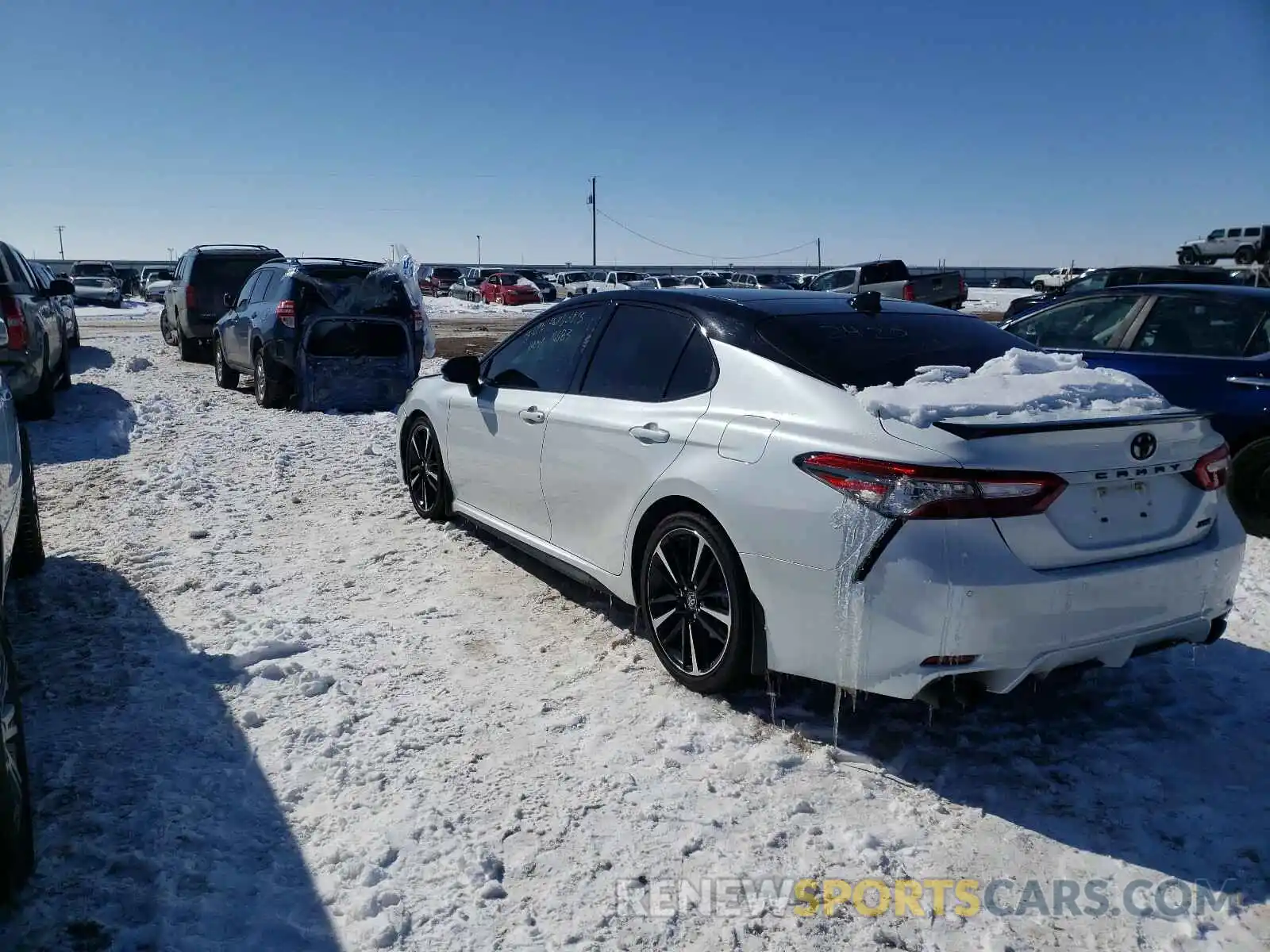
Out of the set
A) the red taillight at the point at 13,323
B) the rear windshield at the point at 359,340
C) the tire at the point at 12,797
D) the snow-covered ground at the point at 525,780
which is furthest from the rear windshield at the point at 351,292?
the tire at the point at 12,797

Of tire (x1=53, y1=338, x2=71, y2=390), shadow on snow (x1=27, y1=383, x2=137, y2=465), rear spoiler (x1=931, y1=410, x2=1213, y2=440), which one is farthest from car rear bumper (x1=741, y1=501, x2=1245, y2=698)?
tire (x1=53, y1=338, x2=71, y2=390)

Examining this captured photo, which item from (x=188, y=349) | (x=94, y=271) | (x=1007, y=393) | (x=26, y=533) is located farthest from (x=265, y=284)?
(x=94, y=271)

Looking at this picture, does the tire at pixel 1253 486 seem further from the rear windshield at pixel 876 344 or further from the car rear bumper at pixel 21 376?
the car rear bumper at pixel 21 376

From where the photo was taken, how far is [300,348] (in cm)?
1052

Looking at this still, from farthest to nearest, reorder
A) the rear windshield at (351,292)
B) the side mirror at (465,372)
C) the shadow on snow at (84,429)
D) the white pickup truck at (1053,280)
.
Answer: the white pickup truck at (1053,280) → the rear windshield at (351,292) → the shadow on snow at (84,429) → the side mirror at (465,372)

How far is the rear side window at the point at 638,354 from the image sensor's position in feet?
13.7

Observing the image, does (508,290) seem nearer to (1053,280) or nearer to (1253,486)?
(1053,280)

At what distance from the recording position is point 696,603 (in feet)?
12.3

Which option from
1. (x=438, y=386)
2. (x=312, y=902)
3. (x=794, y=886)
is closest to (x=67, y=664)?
(x=312, y=902)

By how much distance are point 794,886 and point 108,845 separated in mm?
1997

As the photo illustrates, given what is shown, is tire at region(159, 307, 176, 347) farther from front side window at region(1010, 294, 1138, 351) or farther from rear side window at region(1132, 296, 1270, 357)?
rear side window at region(1132, 296, 1270, 357)

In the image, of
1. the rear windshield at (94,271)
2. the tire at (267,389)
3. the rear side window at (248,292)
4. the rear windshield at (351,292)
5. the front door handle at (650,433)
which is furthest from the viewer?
the rear windshield at (94,271)

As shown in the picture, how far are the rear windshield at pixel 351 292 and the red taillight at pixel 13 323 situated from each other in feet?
8.42

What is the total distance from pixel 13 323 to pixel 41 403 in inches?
52.3
